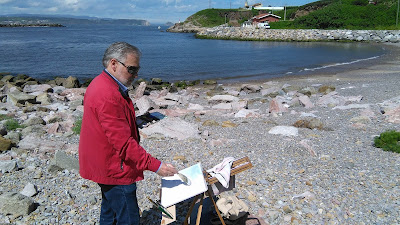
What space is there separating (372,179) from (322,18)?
80357 mm

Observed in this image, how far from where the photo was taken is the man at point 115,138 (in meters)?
3.02

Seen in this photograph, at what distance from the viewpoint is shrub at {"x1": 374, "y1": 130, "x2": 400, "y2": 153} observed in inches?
300

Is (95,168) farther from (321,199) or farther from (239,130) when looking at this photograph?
(239,130)

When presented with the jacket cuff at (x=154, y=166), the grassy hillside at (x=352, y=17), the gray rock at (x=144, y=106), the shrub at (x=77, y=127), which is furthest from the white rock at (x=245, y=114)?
the grassy hillside at (x=352, y=17)

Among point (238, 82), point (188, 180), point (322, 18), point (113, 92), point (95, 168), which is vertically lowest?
point (238, 82)

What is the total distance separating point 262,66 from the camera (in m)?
33.5

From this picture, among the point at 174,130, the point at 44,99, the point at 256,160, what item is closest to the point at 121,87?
the point at 256,160

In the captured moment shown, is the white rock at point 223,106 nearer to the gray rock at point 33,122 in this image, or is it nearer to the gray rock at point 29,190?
the gray rock at point 33,122

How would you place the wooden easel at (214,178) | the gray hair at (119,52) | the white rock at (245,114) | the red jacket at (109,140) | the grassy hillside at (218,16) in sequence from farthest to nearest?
the grassy hillside at (218,16)
the white rock at (245,114)
the wooden easel at (214,178)
the gray hair at (119,52)
the red jacket at (109,140)

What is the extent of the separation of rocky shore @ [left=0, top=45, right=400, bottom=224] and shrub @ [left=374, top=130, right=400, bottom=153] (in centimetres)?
15

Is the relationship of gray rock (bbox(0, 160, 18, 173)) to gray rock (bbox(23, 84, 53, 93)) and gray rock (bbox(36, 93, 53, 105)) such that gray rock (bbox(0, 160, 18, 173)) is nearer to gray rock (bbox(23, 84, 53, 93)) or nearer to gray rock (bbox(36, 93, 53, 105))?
gray rock (bbox(36, 93, 53, 105))

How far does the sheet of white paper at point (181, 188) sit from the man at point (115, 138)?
27 cm

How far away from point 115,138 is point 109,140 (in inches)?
2.9

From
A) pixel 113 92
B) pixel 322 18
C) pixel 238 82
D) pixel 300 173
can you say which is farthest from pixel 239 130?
pixel 322 18
